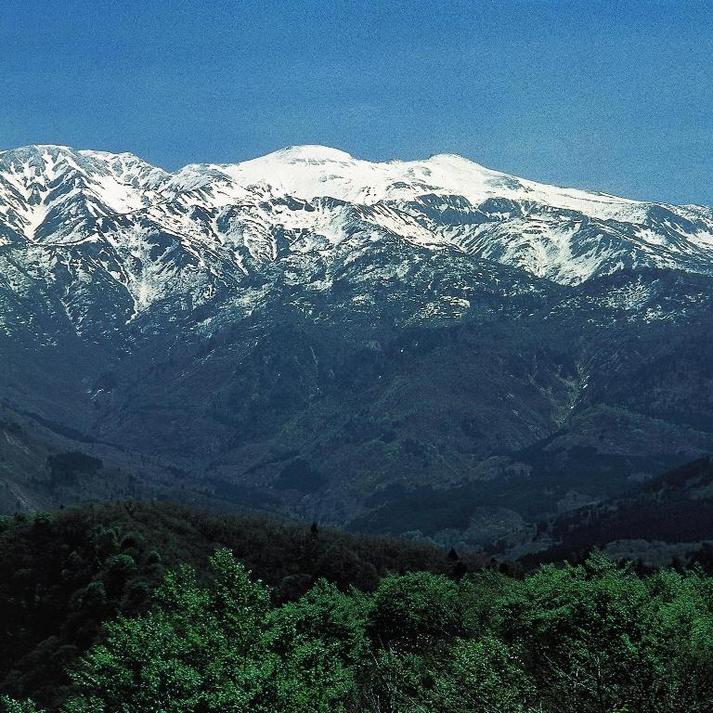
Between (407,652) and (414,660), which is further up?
(414,660)

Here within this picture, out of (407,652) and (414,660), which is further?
(407,652)

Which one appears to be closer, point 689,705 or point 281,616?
point 689,705

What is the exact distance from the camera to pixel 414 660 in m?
109

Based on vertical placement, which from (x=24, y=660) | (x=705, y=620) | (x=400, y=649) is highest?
(x=705, y=620)

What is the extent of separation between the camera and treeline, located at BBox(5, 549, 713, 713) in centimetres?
7194

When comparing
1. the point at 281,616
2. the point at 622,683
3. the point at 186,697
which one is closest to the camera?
the point at 186,697

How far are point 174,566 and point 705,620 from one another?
122 meters

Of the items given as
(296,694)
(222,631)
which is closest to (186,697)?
(296,694)

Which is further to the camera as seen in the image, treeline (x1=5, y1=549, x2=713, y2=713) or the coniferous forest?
the coniferous forest

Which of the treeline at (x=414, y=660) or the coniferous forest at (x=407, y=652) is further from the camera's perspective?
the coniferous forest at (x=407, y=652)

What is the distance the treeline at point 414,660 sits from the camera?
7194 cm

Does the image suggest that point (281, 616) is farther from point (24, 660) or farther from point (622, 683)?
point (24, 660)

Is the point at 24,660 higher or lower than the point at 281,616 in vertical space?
lower

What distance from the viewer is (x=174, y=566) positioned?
19600 cm
